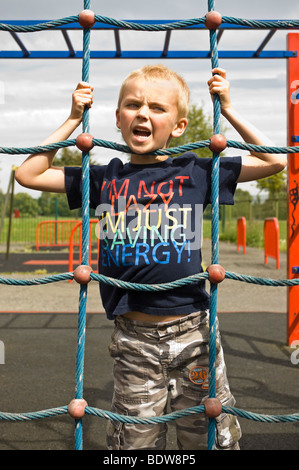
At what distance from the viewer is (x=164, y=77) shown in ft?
4.58

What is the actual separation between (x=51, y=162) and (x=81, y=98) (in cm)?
20

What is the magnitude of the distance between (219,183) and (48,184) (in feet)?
1.58

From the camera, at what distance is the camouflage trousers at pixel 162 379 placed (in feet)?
4.47

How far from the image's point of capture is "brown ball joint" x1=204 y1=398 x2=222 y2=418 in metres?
1.29

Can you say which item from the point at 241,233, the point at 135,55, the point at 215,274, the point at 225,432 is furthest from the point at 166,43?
the point at 241,233

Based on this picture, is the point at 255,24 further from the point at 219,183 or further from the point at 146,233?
the point at 146,233

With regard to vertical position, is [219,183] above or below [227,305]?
above

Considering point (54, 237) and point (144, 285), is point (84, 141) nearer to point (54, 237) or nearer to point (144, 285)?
point (144, 285)

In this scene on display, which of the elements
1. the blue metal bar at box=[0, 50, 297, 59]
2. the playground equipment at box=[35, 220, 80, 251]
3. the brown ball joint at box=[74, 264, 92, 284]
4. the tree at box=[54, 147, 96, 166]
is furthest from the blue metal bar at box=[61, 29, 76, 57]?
the tree at box=[54, 147, 96, 166]

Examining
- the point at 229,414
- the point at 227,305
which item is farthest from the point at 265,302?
the point at 229,414

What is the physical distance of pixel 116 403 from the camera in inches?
55.0
